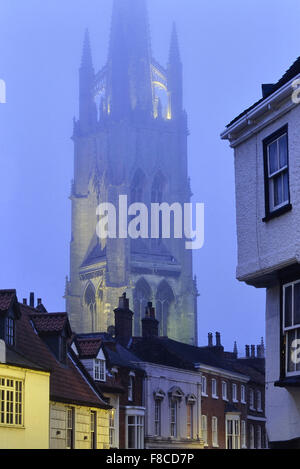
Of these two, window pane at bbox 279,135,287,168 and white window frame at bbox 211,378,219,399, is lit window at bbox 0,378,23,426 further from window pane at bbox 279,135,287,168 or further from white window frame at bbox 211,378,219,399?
white window frame at bbox 211,378,219,399

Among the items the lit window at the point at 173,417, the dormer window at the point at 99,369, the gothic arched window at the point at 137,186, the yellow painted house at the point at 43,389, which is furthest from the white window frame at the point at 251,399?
the gothic arched window at the point at 137,186

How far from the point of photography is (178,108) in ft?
490

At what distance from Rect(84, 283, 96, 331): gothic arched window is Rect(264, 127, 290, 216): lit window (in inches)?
4387

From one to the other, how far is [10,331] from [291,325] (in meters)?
Answer: 16.5

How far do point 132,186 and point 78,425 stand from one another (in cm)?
9852

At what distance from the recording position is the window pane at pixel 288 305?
23891mm

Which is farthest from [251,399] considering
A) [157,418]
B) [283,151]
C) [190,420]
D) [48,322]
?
[283,151]

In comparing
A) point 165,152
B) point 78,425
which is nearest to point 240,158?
point 78,425

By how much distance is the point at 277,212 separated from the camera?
24.0 m

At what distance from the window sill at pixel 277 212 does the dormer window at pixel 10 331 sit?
15.5 metres

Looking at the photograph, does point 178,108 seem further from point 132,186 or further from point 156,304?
point 156,304

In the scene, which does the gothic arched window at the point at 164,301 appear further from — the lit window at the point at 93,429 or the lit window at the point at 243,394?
the lit window at the point at 93,429

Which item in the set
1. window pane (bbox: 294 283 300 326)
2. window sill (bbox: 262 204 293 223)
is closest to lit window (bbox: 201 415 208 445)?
window sill (bbox: 262 204 293 223)

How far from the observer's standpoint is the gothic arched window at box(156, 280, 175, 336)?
136000 mm
